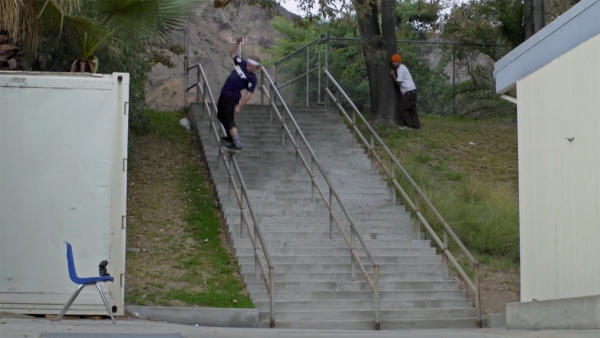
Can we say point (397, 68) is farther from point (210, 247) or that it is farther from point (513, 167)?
point (210, 247)

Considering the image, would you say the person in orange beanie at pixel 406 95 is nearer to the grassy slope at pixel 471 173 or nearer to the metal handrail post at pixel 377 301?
the grassy slope at pixel 471 173

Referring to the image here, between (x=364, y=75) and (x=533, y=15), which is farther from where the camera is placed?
(x=364, y=75)

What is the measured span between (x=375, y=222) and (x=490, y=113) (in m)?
10.0

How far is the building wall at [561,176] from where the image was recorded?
10.7 metres

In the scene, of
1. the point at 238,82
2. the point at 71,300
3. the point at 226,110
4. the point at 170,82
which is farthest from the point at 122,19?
the point at 170,82

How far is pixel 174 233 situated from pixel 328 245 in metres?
2.58

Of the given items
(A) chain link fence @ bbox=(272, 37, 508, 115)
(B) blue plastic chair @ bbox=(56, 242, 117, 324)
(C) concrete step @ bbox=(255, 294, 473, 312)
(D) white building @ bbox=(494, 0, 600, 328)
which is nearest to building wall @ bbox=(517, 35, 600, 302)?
(D) white building @ bbox=(494, 0, 600, 328)

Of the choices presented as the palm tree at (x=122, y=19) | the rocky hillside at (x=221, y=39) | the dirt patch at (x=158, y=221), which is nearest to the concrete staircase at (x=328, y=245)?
the dirt patch at (x=158, y=221)

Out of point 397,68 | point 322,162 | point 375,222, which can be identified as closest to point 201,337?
point 375,222

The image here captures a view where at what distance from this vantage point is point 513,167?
1972cm

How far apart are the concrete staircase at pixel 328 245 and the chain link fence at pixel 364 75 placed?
12.3 feet

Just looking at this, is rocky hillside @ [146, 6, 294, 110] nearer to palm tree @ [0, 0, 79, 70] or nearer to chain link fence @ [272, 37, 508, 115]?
chain link fence @ [272, 37, 508, 115]

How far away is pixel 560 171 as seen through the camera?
11.7 metres

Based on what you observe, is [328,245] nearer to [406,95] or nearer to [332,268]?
[332,268]
